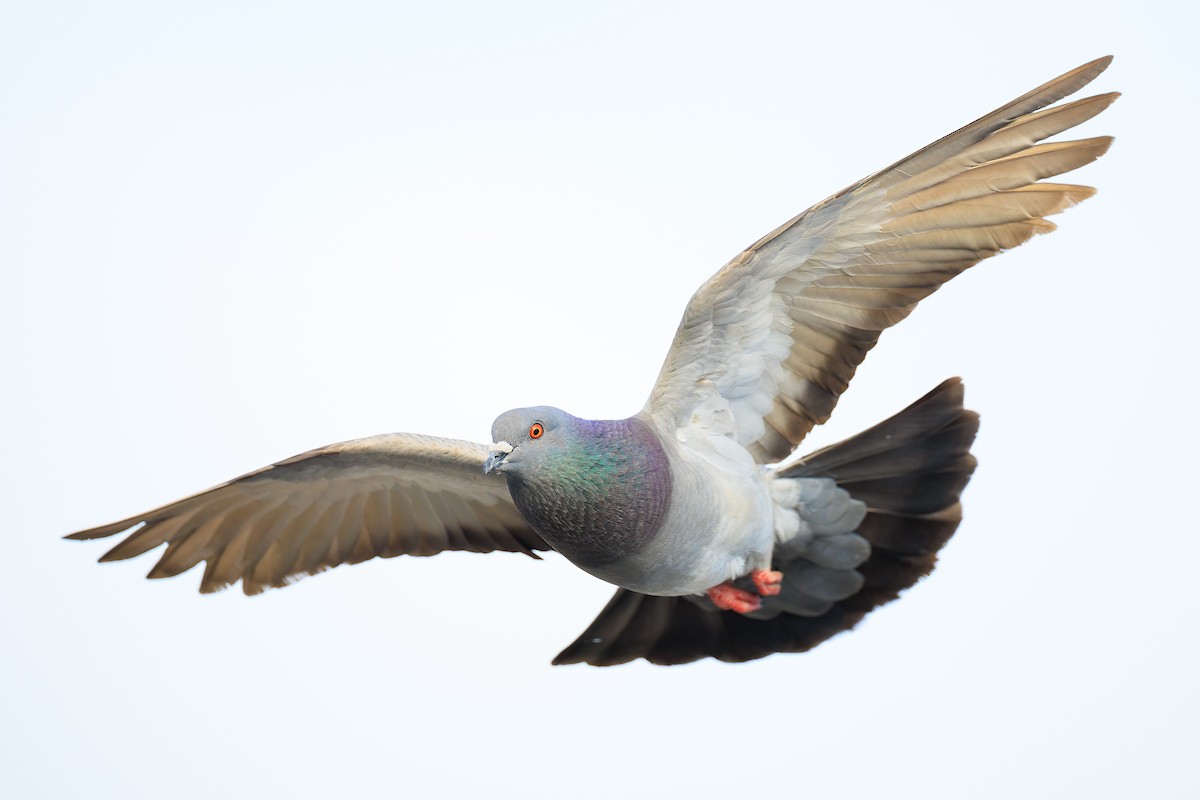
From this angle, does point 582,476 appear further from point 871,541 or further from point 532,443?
point 871,541

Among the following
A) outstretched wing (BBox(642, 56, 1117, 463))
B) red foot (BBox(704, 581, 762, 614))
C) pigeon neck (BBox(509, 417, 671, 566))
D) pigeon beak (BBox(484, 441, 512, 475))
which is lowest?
red foot (BBox(704, 581, 762, 614))

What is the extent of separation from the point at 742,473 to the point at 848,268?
1245mm

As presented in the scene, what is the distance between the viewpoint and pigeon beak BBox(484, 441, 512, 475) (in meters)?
7.05

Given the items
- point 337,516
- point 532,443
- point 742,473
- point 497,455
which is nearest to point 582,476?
point 532,443

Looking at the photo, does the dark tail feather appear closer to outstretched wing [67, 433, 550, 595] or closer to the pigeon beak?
outstretched wing [67, 433, 550, 595]

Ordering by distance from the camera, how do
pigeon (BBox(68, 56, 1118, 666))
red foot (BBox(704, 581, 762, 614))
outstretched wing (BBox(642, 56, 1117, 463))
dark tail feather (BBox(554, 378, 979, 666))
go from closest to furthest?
outstretched wing (BBox(642, 56, 1117, 463)) → pigeon (BBox(68, 56, 1118, 666)) → dark tail feather (BBox(554, 378, 979, 666)) → red foot (BBox(704, 581, 762, 614))

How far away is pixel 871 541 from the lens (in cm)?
821

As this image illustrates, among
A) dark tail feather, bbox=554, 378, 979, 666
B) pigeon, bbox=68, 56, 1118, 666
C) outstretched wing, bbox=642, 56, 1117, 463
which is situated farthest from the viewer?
dark tail feather, bbox=554, 378, 979, 666

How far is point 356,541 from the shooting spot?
8906 mm

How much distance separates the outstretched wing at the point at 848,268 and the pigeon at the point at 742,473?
10 millimetres

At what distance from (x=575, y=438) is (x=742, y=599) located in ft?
5.44

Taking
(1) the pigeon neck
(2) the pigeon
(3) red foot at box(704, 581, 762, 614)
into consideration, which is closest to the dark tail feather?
(2) the pigeon

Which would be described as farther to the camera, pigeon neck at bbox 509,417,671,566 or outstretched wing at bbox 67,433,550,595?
outstretched wing at bbox 67,433,550,595

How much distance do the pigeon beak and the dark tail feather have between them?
190 centimetres
